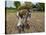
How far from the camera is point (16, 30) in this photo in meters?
1.03

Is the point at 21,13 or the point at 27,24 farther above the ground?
the point at 21,13

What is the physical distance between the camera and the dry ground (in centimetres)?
101

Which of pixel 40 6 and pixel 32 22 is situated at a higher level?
pixel 40 6

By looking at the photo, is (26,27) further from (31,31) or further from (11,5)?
(11,5)

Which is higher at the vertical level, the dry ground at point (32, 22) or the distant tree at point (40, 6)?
the distant tree at point (40, 6)

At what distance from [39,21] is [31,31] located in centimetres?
15

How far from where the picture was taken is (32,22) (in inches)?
41.6

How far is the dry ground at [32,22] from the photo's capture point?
101cm

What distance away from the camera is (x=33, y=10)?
106 centimetres

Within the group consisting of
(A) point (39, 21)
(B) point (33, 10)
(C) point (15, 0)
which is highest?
(C) point (15, 0)

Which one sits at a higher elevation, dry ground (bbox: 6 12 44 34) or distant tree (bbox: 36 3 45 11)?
distant tree (bbox: 36 3 45 11)

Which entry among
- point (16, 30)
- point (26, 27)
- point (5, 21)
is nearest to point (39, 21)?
point (26, 27)

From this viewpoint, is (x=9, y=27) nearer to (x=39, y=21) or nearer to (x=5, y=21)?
(x=5, y=21)

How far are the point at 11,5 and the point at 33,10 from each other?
0.25m
